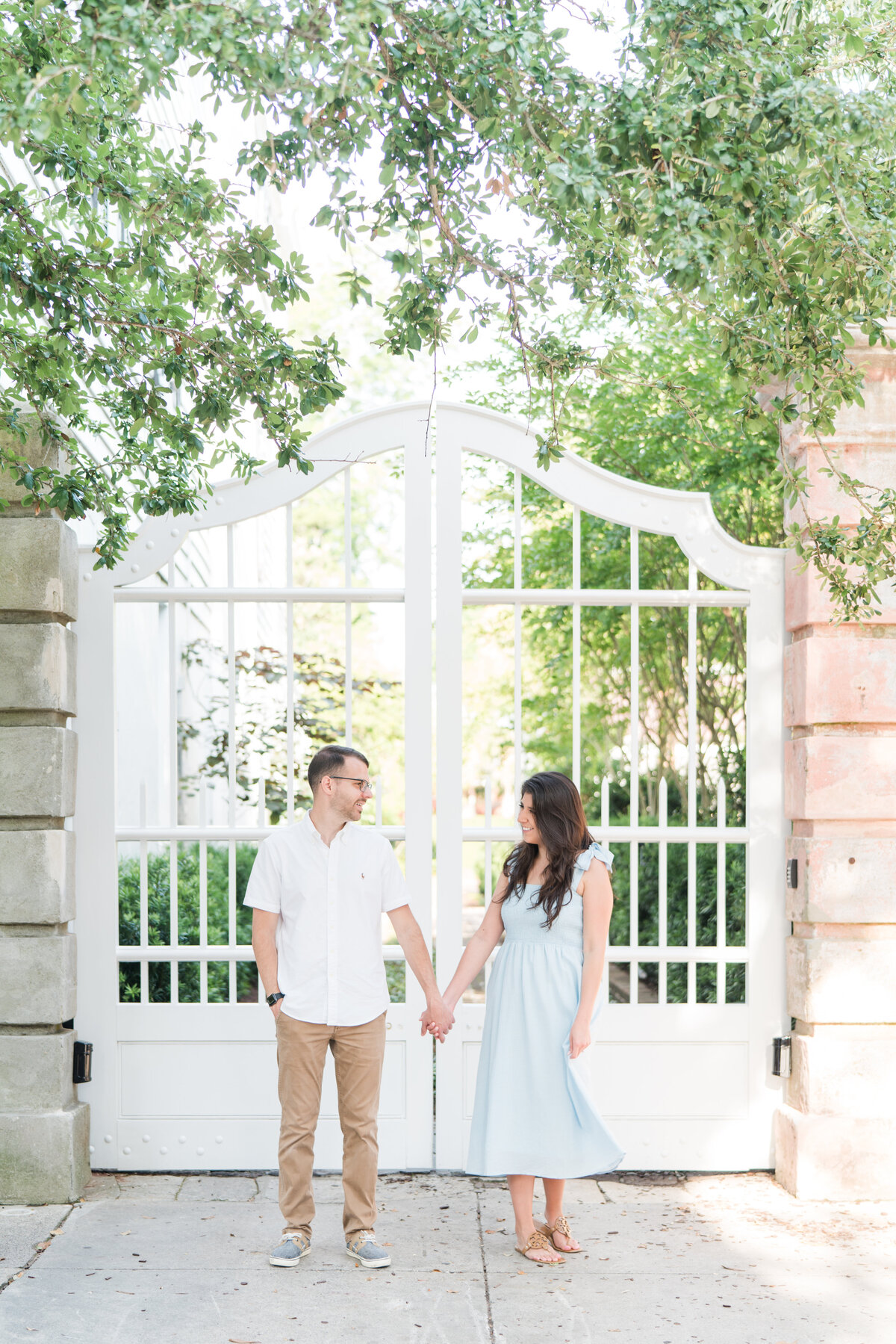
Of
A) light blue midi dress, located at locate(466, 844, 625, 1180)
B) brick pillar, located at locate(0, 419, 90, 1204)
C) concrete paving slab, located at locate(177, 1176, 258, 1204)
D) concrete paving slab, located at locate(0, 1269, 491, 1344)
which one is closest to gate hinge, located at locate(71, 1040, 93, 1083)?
brick pillar, located at locate(0, 419, 90, 1204)

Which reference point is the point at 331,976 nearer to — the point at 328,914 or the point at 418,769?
the point at 328,914

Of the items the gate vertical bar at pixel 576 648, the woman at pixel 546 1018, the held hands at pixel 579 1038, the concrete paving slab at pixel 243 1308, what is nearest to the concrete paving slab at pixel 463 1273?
the concrete paving slab at pixel 243 1308

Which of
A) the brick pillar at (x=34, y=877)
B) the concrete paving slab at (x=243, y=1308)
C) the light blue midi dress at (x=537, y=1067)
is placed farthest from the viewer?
the brick pillar at (x=34, y=877)

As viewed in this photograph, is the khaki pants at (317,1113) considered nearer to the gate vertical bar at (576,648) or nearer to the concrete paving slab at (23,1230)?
the concrete paving slab at (23,1230)

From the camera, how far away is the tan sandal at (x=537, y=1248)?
14.9ft

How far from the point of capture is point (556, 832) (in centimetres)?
456

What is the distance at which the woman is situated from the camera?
448cm

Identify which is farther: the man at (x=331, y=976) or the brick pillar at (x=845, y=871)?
the brick pillar at (x=845, y=871)

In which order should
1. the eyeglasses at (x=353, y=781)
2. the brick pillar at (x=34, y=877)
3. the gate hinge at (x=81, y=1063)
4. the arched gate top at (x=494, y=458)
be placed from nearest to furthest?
the eyeglasses at (x=353, y=781) < the brick pillar at (x=34, y=877) < the gate hinge at (x=81, y=1063) < the arched gate top at (x=494, y=458)

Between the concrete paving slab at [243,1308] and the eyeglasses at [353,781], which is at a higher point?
the eyeglasses at [353,781]

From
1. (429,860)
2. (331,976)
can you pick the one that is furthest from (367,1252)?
(429,860)

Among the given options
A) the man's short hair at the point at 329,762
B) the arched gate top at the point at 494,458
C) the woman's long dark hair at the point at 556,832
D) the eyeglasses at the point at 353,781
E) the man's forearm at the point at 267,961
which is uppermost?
the arched gate top at the point at 494,458

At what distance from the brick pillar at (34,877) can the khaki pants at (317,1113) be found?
122cm

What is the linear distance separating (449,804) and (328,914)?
45.6 inches
